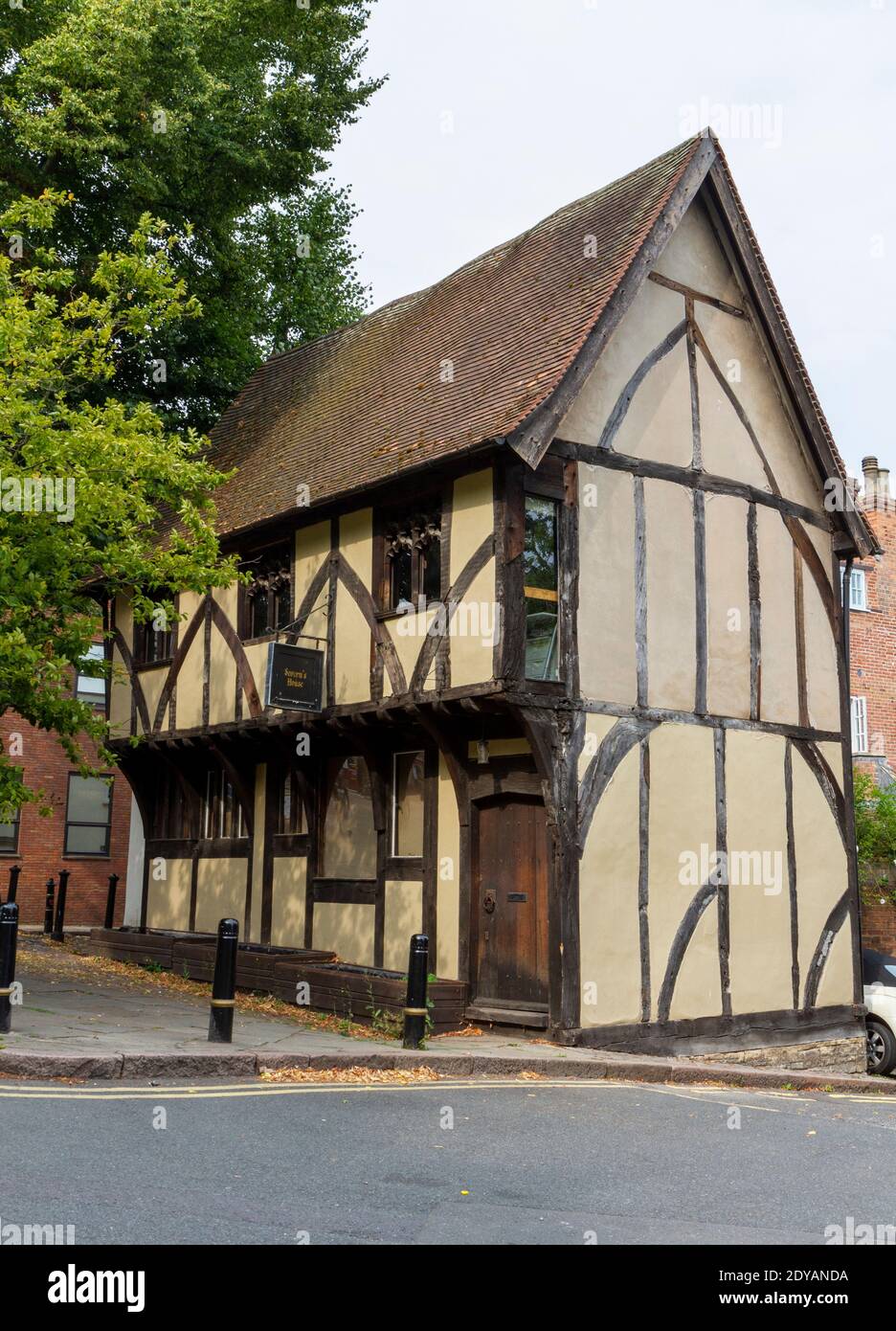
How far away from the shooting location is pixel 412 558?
14758 millimetres

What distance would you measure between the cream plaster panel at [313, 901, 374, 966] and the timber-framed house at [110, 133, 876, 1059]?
6 cm

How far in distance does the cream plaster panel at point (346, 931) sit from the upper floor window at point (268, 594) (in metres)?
3.67

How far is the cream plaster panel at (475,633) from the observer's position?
43.6 ft

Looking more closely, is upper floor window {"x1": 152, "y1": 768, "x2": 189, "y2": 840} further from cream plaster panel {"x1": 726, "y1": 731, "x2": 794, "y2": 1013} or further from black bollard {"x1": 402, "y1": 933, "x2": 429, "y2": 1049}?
black bollard {"x1": 402, "y1": 933, "x2": 429, "y2": 1049}

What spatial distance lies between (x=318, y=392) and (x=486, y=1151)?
14404 mm

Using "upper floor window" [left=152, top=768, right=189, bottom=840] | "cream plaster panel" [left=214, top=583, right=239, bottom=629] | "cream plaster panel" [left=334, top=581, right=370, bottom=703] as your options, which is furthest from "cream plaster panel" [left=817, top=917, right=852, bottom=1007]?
"upper floor window" [left=152, top=768, right=189, bottom=840]

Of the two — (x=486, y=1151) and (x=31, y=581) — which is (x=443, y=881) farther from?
(x=486, y=1151)

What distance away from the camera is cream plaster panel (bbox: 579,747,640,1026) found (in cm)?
1334

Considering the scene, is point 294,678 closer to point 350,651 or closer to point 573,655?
point 350,651

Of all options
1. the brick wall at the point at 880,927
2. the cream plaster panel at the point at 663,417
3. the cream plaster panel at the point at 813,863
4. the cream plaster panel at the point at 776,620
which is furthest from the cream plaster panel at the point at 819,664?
the brick wall at the point at 880,927

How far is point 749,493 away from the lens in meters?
16.1

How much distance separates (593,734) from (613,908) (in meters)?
1.83

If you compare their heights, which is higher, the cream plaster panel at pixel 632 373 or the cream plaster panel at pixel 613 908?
the cream plaster panel at pixel 632 373

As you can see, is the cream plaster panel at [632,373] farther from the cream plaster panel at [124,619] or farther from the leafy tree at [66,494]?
the cream plaster panel at [124,619]
